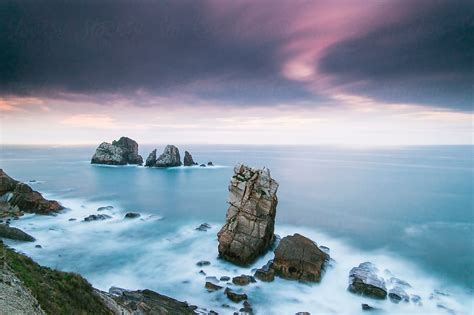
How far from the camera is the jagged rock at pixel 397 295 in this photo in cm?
2554

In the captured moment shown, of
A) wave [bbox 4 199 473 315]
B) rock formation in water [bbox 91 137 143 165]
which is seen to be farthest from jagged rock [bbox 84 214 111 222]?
rock formation in water [bbox 91 137 143 165]

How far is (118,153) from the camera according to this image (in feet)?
389

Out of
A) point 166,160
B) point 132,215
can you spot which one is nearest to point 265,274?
point 132,215

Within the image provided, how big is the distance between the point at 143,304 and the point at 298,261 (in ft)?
50.7

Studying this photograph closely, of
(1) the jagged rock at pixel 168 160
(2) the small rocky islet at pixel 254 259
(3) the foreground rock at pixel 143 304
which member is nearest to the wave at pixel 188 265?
(2) the small rocky islet at pixel 254 259

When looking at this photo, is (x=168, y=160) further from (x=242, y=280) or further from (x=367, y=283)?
(x=367, y=283)

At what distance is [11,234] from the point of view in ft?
117

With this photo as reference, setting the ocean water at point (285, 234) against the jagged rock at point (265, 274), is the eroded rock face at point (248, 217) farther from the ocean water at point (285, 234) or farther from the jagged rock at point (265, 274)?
the jagged rock at point (265, 274)

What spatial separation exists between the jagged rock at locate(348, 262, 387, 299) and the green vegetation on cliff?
68.2 ft

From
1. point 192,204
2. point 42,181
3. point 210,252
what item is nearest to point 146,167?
point 42,181

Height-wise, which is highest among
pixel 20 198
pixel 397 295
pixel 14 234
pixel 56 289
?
pixel 20 198

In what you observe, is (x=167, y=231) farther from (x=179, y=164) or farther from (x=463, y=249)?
(x=179, y=164)

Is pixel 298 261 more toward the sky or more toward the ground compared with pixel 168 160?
more toward the ground

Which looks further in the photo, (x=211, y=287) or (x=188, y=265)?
(x=188, y=265)
